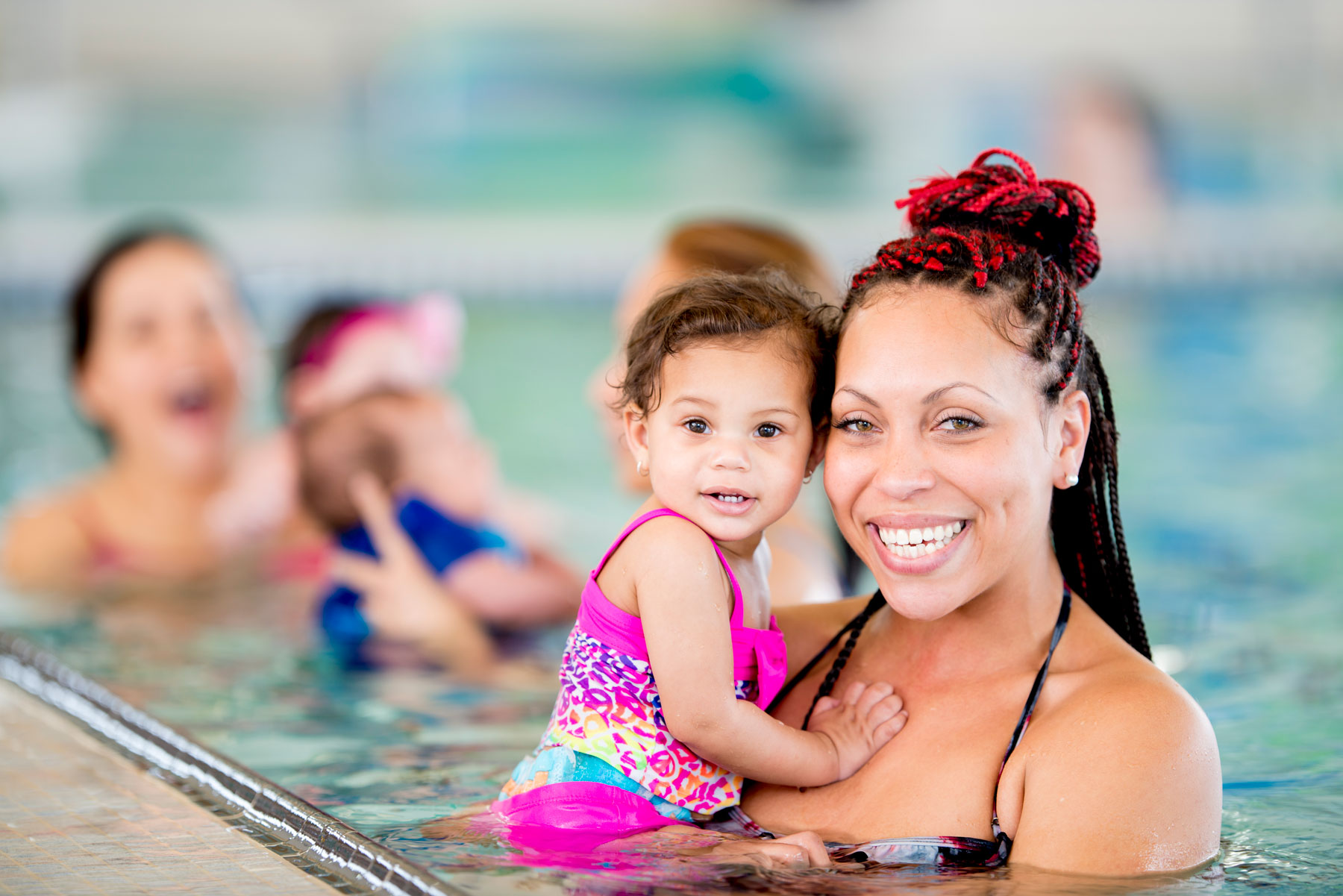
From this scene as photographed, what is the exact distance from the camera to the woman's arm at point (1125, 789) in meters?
2.06

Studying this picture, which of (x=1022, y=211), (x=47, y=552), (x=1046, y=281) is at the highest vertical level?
(x=47, y=552)

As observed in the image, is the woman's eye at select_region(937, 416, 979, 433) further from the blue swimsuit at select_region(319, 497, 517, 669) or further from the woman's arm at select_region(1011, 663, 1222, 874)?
the blue swimsuit at select_region(319, 497, 517, 669)

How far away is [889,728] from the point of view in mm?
2377

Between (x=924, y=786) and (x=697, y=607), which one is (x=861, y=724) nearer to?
(x=924, y=786)

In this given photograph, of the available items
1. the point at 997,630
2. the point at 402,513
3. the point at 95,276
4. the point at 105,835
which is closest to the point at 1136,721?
the point at 997,630

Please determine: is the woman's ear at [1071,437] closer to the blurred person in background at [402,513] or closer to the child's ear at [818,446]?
the child's ear at [818,446]

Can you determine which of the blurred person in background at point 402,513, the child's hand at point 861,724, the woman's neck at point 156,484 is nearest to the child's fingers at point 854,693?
the child's hand at point 861,724

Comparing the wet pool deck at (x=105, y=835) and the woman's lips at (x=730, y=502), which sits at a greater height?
the woman's lips at (x=730, y=502)

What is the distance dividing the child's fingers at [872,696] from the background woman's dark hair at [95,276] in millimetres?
4238

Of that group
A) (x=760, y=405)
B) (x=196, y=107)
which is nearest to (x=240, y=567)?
(x=760, y=405)

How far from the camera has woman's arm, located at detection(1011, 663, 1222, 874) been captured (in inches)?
81.1

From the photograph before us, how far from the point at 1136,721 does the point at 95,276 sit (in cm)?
481

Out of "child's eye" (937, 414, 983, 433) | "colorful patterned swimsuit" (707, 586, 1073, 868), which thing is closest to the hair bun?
"child's eye" (937, 414, 983, 433)

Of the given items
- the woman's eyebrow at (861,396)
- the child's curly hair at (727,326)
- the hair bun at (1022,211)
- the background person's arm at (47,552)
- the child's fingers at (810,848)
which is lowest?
the child's fingers at (810,848)
